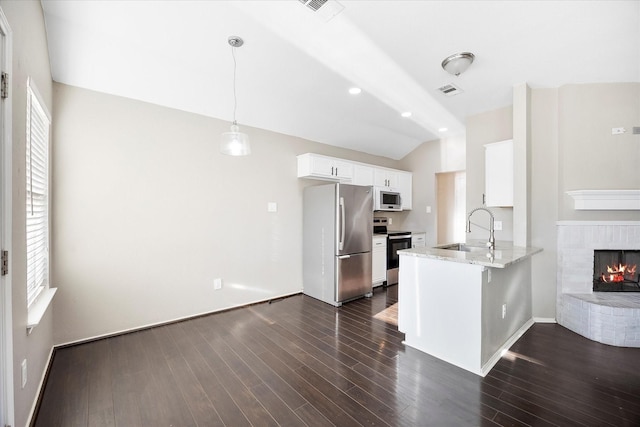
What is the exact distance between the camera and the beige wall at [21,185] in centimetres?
139

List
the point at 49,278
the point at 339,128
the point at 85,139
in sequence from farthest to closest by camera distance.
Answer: the point at 339,128 → the point at 85,139 → the point at 49,278

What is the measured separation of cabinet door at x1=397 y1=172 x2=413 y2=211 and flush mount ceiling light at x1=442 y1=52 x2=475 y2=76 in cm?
282

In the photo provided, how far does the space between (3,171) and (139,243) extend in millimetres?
1826

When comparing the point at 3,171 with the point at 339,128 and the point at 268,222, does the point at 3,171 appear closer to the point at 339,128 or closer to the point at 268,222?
the point at 268,222

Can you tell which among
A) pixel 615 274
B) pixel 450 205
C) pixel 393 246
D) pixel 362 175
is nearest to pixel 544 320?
pixel 615 274

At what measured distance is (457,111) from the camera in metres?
3.81

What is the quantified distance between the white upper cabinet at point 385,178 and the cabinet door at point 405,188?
5.6 inches

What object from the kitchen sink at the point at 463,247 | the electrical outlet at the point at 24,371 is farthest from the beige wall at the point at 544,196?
the electrical outlet at the point at 24,371

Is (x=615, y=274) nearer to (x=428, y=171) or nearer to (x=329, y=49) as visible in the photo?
(x=428, y=171)

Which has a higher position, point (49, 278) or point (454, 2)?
point (454, 2)

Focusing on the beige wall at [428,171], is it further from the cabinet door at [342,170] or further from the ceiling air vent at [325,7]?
the ceiling air vent at [325,7]

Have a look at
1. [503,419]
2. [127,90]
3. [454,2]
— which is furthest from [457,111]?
[127,90]

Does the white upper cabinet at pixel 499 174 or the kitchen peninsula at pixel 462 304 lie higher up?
the white upper cabinet at pixel 499 174

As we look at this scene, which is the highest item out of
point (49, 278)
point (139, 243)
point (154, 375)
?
point (139, 243)
